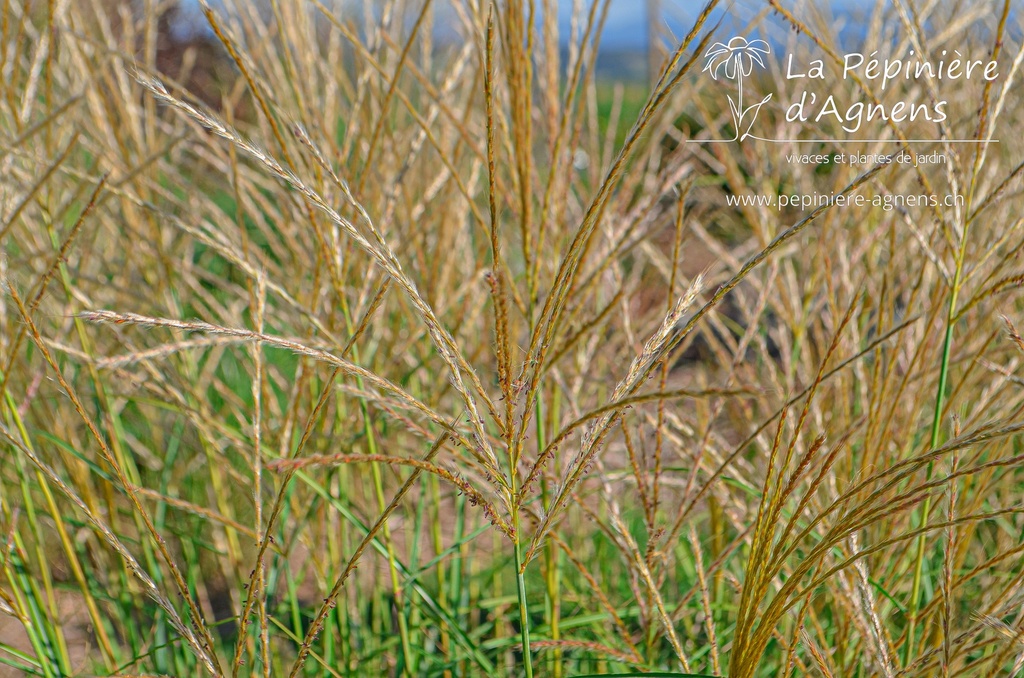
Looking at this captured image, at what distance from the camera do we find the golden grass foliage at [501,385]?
677 millimetres

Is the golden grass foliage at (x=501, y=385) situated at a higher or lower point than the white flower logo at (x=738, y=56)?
lower

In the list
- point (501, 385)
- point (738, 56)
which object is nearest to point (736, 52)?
point (738, 56)

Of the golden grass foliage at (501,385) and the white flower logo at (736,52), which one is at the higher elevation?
the white flower logo at (736,52)

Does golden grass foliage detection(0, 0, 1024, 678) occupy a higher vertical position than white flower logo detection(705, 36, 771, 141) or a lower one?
lower

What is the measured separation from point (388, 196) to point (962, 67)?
5.27ft

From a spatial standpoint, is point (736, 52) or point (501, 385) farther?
point (736, 52)

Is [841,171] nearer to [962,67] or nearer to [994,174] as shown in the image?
[994,174]

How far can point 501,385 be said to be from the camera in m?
0.64

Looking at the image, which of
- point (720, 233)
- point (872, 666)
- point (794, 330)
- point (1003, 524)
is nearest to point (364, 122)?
point (794, 330)

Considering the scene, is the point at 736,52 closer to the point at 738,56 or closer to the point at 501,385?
the point at 738,56

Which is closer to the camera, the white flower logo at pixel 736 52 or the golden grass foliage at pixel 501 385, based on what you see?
the golden grass foliage at pixel 501 385

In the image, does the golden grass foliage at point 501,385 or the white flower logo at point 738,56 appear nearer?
the golden grass foliage at point 501,385

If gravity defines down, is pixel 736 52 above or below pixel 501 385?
above

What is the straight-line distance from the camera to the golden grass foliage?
2.22ft
